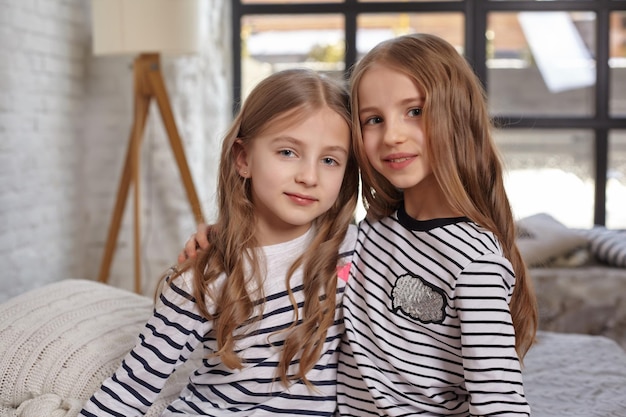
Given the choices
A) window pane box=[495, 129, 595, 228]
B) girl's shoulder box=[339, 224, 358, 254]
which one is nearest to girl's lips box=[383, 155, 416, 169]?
girl's shoulder box=[339, 224, 358, 254]

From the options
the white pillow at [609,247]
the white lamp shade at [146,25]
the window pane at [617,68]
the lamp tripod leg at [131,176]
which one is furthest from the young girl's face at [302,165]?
the window pane at [617,68]

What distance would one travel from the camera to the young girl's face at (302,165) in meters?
1.44

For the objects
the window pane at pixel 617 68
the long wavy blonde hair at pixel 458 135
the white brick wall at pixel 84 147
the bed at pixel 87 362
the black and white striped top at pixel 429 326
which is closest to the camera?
the black and white striped top at pixel 429 326

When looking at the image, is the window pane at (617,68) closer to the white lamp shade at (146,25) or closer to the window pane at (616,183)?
the window pane at (616,183)

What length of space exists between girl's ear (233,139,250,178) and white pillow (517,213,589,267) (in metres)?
1.99

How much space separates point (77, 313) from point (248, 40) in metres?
3.05

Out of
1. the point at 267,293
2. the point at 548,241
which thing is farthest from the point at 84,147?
the point at 267,293

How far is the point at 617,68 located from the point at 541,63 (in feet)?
1.31

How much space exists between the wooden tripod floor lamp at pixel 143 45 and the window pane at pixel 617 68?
232 centimetres

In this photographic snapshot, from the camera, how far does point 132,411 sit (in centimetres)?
141

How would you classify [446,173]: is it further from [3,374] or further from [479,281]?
[3,374]

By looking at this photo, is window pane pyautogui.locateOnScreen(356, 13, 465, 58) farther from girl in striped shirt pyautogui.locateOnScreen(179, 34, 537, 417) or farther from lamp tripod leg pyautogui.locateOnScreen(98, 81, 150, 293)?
girl in striped shirt pyautogui.locateOnScreen(179, 34, 537, 417)

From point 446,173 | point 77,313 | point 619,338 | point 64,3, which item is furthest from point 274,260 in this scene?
point 64,3

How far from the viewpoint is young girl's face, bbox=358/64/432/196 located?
1.37 m
